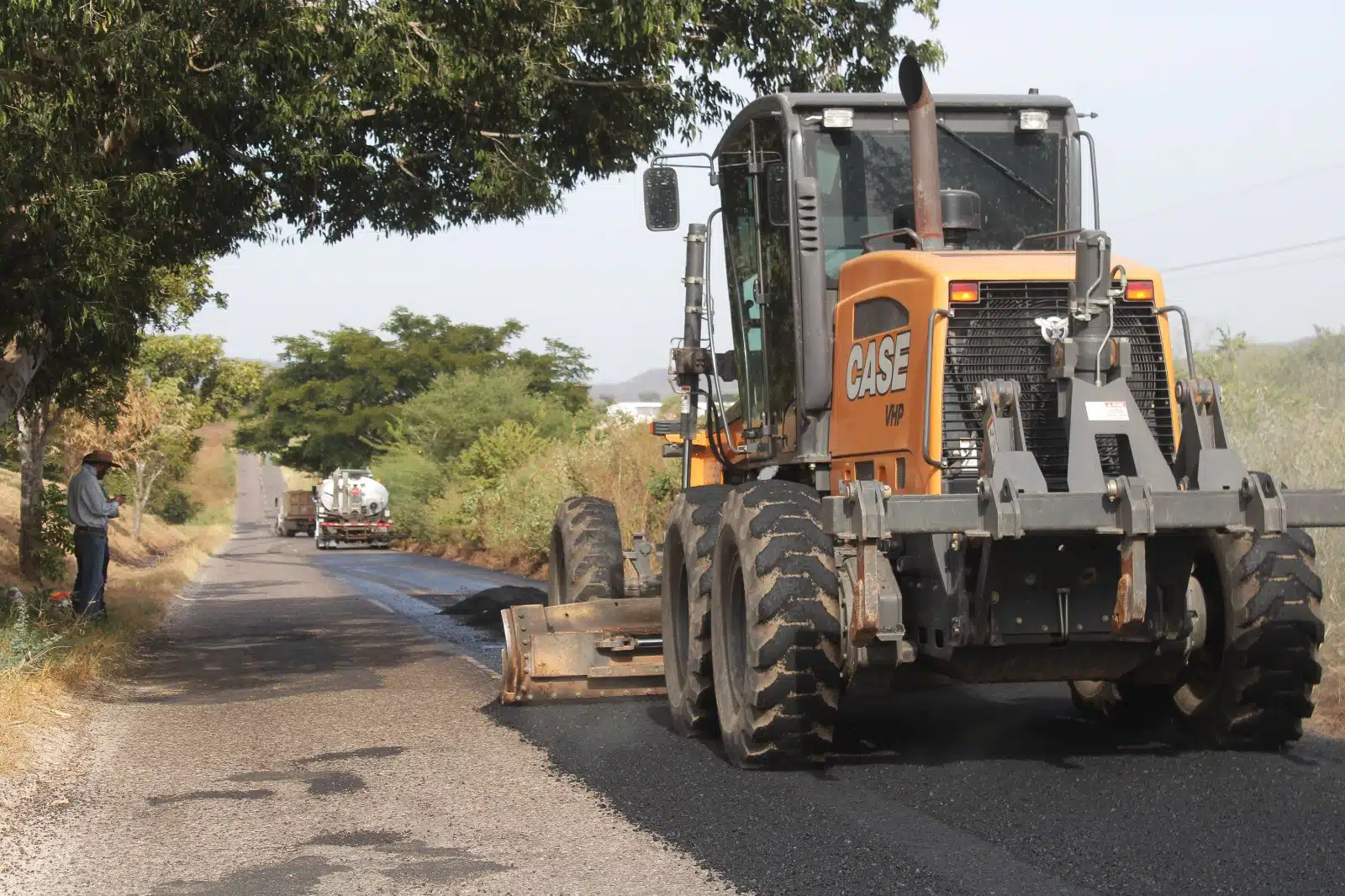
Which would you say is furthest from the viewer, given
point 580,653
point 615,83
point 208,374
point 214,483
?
point 214,483

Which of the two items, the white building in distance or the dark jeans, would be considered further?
the white building in distance

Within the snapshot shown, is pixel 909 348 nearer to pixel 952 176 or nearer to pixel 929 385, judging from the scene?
pixel 929 385

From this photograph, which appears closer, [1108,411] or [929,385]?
[1108,411]

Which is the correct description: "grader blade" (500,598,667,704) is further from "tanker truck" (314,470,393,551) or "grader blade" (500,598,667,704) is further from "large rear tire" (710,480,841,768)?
"tanker truck" (314,470,393,551)

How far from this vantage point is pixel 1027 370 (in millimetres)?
7555

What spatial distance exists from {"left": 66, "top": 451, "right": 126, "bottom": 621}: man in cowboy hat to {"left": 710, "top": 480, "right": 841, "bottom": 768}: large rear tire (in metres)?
9.53

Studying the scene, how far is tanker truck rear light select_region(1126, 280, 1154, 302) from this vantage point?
25.1 feet

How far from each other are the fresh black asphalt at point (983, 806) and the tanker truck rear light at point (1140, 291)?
2.13 m

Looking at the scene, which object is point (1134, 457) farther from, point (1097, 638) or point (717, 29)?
point (717, 29)

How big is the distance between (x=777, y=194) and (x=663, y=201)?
4.05ft

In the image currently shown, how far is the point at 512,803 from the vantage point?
24.1ft

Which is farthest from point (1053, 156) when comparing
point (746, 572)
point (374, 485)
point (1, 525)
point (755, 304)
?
point (374, 485)

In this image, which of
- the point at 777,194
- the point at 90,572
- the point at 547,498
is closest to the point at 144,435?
the point at 547,498

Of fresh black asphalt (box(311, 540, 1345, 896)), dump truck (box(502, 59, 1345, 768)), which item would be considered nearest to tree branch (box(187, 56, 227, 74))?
dump truck (box(502, 59, 1345, 768))
